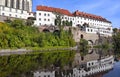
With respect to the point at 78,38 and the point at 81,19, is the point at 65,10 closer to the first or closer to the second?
the point at 81,19

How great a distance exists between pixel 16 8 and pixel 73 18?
2434cm

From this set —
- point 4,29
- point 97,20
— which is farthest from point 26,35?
point 97,20

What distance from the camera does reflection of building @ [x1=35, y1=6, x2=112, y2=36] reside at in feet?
254

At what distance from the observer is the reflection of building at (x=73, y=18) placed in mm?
77375

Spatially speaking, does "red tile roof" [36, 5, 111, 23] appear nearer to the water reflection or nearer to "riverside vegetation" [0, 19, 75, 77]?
"riverside vegetation" [0, 19, 75, 77]

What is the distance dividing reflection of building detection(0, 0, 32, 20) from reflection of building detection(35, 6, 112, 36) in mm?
3513

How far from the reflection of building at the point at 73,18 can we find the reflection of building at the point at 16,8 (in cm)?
351

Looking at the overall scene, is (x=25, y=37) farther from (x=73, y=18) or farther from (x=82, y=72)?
(x=73, y=18)

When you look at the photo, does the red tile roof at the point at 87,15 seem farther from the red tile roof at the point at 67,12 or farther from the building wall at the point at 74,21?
the building wall at the point at 74,21

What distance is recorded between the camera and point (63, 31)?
64750mm

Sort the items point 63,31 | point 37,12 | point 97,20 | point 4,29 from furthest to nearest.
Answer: point 97,20, point 37,12, point 63,31, point 4,29

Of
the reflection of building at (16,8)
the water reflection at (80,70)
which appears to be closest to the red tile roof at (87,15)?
the reflection of building at (16,8)

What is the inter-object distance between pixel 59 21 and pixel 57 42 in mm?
19699

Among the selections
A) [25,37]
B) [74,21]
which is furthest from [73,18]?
[25,37]
